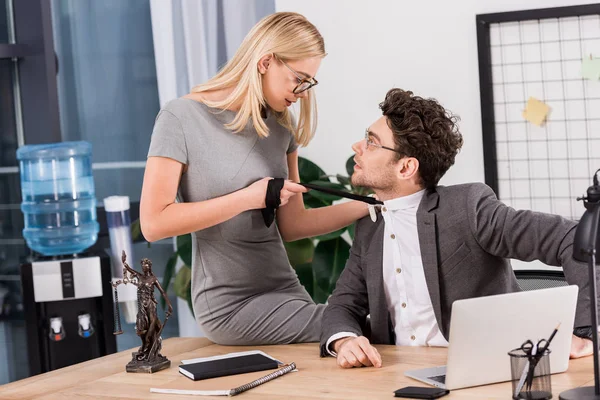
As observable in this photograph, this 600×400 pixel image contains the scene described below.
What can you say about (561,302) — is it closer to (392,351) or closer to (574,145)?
(392,351)

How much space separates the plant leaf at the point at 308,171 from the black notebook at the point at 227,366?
1.60 meters

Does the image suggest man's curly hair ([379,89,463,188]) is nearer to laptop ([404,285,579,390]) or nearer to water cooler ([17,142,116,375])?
laptop ([404,285,579,390])

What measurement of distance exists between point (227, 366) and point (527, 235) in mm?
757

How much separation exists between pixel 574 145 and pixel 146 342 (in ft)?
6.87

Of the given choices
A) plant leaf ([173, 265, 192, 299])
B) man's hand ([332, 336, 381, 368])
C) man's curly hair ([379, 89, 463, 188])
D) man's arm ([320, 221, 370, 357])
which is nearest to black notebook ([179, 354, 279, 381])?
man's hand ([332, 336, 381, 368])

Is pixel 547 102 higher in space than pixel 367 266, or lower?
higher

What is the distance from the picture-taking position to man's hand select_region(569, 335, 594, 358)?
5.71ft

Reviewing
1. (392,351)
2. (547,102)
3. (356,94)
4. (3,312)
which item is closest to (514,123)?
(547,102)

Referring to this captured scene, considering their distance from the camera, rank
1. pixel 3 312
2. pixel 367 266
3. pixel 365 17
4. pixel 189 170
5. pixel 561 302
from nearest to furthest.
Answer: pixel 561 302
pixel 367 266
pixel 189 170
pixel 365 17
pixel 3 312

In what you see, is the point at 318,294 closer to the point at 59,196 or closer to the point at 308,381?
the point at 59,196

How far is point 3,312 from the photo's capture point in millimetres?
3904

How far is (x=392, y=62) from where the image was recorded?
358 cm

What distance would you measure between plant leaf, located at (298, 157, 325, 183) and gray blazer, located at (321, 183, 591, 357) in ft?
4.12

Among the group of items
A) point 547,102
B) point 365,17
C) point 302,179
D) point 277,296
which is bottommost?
point 277,296
